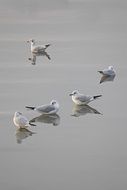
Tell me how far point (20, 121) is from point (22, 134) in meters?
0.10

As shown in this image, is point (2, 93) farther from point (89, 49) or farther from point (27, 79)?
point (89, 49)

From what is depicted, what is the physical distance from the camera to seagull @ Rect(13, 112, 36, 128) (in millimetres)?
5047

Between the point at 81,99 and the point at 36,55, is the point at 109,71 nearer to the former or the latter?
the point at 81,99

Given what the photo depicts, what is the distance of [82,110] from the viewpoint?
5551mm

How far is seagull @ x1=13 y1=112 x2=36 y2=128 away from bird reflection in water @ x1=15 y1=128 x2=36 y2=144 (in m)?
0.04

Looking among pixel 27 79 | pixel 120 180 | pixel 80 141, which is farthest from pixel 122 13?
pixel 120 180

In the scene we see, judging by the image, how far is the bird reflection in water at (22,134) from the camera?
493 cm

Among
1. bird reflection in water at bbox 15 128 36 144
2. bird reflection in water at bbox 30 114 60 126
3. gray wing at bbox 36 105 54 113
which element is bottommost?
bird reflection in water at bbox 15 128 36 144

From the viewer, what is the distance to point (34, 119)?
17.4 feet

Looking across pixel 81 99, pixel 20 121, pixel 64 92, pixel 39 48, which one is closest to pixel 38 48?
pixel 39 48

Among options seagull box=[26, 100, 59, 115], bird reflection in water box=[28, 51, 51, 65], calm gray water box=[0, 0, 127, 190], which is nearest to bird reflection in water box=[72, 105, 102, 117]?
calm gray water box=[0, 0, 127, 190]

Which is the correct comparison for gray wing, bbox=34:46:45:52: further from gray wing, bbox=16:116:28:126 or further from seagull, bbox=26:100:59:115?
gray wing, bbox=16:116:28:126

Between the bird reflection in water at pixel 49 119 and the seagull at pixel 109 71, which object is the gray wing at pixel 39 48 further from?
the bird reflection in water at pixel 49 119

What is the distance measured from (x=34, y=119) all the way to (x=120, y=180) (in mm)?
1346
